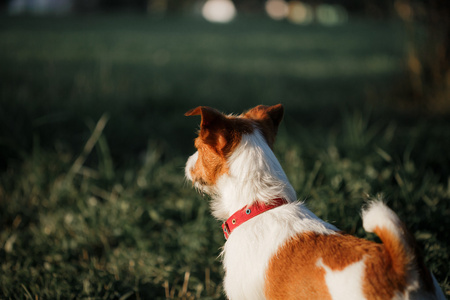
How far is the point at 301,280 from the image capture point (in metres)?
1.50

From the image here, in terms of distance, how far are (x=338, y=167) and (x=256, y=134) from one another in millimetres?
1687

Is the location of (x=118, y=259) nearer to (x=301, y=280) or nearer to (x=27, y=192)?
(x=27, y=192)

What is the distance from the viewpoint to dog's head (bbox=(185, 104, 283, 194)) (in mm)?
1755

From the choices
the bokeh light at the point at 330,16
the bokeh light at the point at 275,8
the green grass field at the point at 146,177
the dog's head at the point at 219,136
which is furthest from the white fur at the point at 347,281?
the bokeh light at the point at 275,8

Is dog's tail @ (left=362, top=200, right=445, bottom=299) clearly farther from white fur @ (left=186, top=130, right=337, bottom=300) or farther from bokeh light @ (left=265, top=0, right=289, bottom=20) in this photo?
bokeh light @ (left=265, top=0, right=289, bottom=20)

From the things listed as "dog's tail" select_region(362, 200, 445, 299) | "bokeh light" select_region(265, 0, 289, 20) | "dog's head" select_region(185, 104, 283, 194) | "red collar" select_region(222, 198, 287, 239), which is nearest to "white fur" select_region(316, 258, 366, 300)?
"dog's tail" select_region(362, 200, 445, 299)

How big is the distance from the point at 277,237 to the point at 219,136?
1.87 ft

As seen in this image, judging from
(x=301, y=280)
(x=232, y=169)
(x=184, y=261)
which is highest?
(x=232, y=169)

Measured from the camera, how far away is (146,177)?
369 cm

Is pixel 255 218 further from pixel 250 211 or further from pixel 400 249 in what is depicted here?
pixel 400 249

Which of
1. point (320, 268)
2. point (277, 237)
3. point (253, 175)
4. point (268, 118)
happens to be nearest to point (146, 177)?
point (268, 118)

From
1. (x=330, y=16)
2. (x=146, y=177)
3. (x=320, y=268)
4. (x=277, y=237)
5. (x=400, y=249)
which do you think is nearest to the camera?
(x=400, y=249)

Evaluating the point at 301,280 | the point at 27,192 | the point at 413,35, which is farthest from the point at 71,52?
the point at 301,280

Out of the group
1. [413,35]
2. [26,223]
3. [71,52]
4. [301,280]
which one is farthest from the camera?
[71,52]
